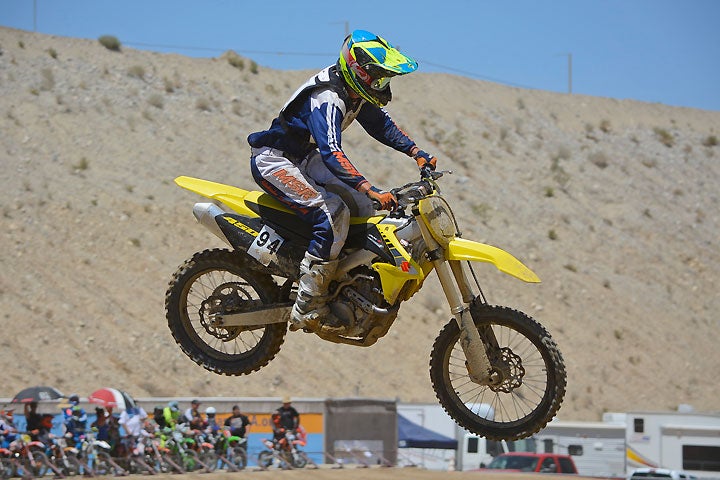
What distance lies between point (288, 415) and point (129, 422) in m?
3.41

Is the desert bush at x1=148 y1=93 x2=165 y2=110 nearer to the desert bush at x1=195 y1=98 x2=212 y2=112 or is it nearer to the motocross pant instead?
the desert bush at x1=195 y1=98 x2=212 y2=112

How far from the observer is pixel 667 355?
4478cm

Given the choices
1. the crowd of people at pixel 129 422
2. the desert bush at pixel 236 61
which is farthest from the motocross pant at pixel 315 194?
the desert bush at pixel 236 61

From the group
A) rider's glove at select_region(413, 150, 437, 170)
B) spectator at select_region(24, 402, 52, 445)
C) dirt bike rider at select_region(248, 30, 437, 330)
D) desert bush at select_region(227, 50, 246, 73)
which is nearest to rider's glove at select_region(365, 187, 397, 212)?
dirt bike rider at select_region(248, 30, 437, 330)

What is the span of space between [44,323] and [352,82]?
1028 inches

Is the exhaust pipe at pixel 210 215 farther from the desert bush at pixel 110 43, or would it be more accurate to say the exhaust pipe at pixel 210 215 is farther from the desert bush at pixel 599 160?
the desert bush at pixel 599 160

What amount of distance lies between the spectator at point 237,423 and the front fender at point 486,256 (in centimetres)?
1559

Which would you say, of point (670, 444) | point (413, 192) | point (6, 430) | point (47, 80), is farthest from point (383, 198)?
point (47, 80)

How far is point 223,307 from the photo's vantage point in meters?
9.72

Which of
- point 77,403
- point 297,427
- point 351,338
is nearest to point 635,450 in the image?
point 297,427

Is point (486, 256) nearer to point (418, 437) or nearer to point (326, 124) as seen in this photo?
point (326, 124)

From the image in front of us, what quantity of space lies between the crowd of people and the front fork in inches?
560

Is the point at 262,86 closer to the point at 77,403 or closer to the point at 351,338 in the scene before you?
the point at 77,403

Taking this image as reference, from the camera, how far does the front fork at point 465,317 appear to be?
8766mm
